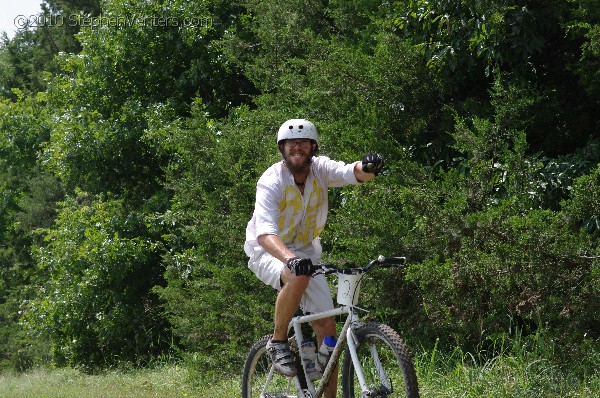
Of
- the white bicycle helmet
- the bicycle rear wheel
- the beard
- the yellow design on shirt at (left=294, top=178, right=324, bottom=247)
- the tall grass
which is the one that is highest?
the white bicycle helmet

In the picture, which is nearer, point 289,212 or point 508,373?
point 289,212

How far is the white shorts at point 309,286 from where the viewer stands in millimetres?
5844

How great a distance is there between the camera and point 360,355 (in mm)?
5312

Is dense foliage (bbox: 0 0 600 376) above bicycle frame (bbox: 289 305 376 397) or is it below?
above

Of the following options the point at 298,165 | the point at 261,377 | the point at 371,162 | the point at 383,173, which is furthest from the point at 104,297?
the point at 371,162

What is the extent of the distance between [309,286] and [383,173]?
3.53m

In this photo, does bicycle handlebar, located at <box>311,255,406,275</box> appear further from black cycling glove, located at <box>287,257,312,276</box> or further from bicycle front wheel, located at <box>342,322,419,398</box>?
bicycle front wheel, located at <box>342,322,419,398</box>

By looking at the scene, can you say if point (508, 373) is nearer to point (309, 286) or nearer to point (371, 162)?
point (309, 286)

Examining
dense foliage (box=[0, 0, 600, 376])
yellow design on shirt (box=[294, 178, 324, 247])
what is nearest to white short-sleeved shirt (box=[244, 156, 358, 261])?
yellow design on shirt (box=[294, 178, 324, 247])

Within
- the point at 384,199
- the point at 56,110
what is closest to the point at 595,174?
the point at 384,199

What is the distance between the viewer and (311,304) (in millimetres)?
5879

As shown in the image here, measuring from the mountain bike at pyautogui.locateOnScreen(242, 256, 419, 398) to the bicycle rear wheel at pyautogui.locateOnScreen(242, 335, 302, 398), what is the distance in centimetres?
42

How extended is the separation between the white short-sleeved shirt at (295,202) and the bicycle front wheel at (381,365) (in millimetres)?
940

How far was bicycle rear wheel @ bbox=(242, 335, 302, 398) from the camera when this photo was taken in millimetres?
6320
